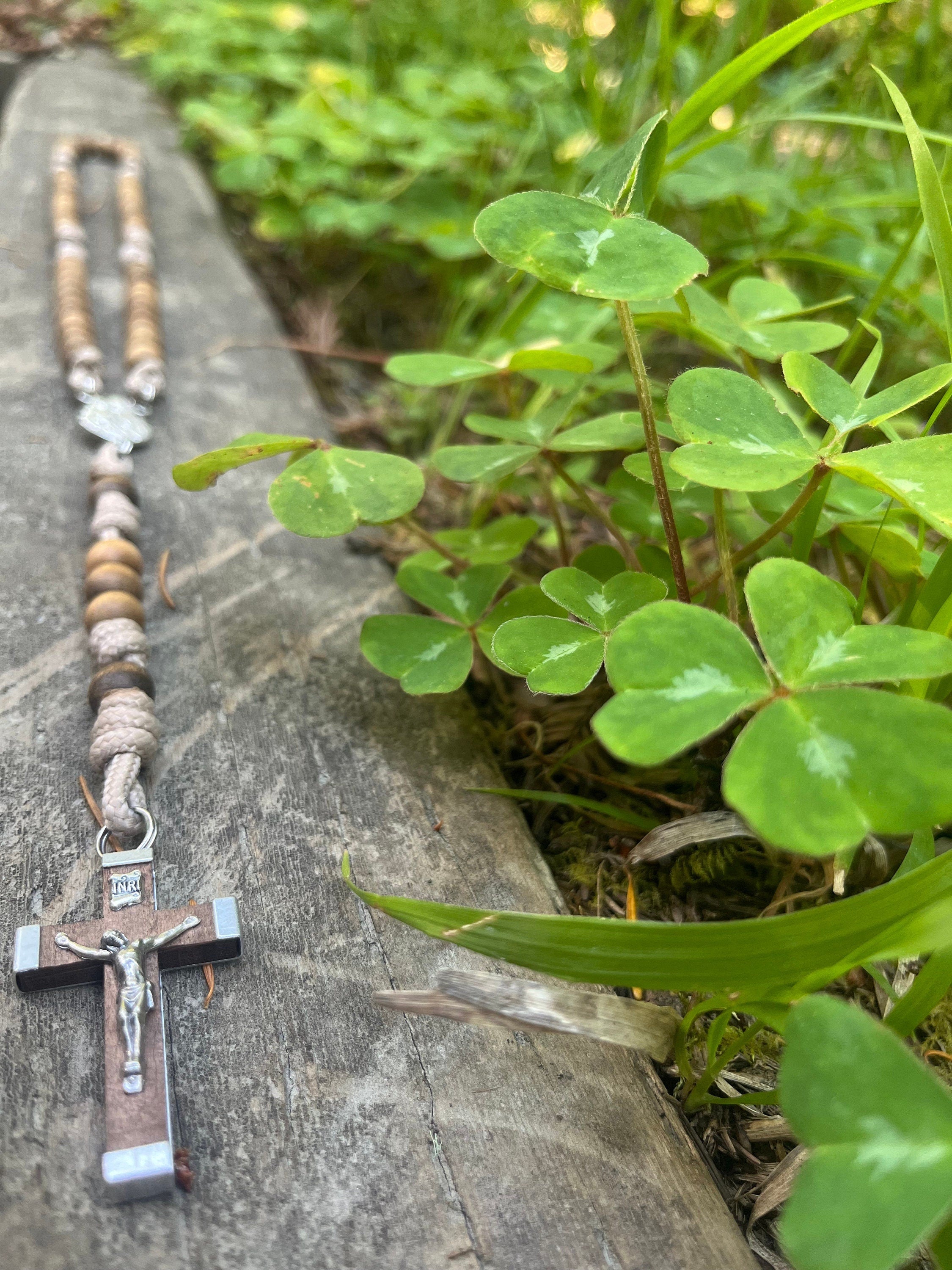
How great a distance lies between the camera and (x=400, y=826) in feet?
3.45

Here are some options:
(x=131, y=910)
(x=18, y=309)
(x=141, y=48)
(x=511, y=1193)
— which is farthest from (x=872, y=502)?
(x=141, y=48)

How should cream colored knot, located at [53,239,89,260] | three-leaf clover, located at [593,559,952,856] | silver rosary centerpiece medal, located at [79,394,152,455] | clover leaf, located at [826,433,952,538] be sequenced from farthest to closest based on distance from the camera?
cream colored knot, located at [53,239,89,260], silver rosary centerpiece medal, located at [79,394,152,455], clover leaf, located at [826,433,952,538], three-leaf clover, located at [593,559,952,856]

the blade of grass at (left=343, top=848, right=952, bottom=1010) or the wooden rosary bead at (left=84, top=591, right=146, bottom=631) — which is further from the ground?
the blade of grass at (left=343, top=848, right=952, bottom=1010)

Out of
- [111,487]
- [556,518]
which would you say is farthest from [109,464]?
[556,518]

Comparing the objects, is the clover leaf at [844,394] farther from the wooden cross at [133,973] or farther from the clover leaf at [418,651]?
the wooden cross at [133,973]

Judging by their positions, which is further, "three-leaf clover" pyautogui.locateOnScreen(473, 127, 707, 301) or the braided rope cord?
the braided rope cord

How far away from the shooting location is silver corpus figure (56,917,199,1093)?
77 cm

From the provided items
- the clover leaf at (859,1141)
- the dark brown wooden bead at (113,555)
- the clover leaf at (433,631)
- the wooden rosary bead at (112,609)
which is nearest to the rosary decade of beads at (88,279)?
the dark brown wooden bead at (113,555)

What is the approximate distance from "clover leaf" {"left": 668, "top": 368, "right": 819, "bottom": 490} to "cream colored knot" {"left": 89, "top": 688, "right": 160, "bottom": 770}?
0.69 meters

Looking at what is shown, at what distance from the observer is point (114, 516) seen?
4.38 ft

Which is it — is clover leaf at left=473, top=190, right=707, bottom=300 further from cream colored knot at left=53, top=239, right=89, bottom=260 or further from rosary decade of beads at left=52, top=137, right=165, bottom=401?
cream colored knot at left=53, top=239, right=89, bottom=260

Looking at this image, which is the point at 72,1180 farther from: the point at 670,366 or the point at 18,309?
the point at 670,366

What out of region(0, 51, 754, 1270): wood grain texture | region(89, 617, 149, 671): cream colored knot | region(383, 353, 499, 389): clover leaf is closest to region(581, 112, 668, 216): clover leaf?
region(383, 353, 499, 389): clover leaf

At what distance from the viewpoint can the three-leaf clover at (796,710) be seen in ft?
2.23
